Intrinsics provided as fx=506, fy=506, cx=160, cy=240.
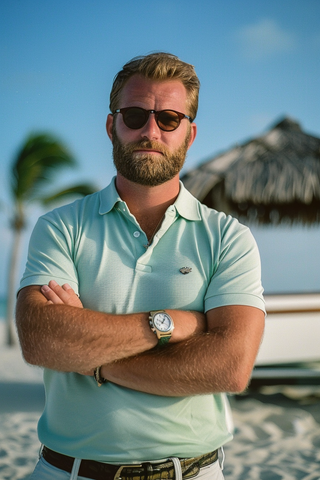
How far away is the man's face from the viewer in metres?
2.03

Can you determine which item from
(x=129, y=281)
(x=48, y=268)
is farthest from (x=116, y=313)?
(x=48, y=268)

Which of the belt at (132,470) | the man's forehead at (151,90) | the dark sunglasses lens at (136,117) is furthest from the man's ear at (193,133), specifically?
the belt at (132,470)

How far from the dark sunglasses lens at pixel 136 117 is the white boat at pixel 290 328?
4674mm

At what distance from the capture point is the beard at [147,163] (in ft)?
6.62

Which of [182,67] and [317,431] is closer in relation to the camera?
[182,67]

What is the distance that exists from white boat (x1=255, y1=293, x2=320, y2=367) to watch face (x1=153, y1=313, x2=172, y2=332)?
4.76 meters

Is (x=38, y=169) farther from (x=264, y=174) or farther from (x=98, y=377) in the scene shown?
(x=98, y=377)

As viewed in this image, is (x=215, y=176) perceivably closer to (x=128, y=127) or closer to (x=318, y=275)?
(x=128, y=127)

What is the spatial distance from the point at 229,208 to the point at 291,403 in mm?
3182

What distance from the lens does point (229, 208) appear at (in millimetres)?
8297

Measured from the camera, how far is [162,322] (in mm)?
1786

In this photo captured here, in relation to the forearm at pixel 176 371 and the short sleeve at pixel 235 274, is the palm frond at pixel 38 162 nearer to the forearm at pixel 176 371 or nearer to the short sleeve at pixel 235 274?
the short sleeve at pixel 235 274

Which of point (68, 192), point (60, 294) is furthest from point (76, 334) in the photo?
point (68, 192)

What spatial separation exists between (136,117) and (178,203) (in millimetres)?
392
